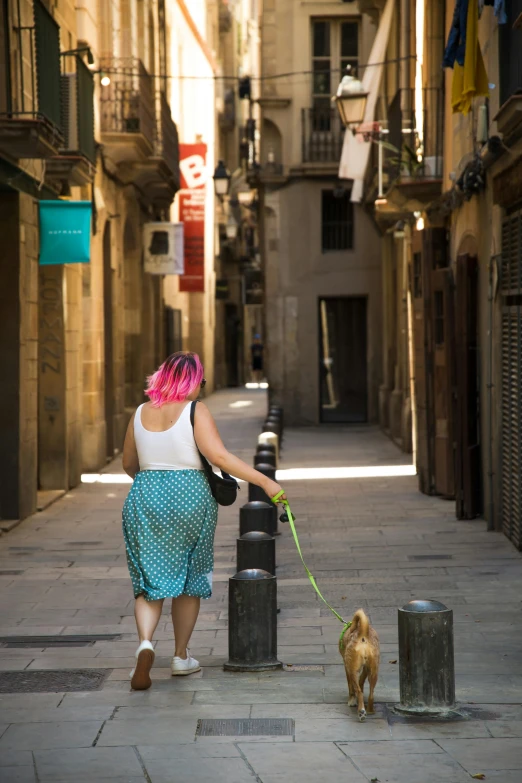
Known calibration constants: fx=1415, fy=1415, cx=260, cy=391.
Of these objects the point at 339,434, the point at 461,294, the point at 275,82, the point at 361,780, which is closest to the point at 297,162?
the point at 275,82

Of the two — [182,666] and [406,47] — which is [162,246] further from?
[182,666]

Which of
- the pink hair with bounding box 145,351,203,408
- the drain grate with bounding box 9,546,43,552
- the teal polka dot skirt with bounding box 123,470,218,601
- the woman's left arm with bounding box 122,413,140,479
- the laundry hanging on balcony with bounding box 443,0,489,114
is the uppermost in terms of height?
the laundry hanging on balcony with bounding box 443,0,489,114

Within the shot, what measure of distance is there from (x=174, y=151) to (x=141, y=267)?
7.80 ft

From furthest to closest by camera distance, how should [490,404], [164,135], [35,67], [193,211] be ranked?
[193,211], [164,135], [35,67], [490,404]

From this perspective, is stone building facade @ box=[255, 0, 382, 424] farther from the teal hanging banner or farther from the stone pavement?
the stone pavement

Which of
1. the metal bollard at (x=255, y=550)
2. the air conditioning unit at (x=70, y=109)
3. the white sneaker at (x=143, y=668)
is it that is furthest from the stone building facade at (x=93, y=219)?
the white sneaker at (x=143, y=668)

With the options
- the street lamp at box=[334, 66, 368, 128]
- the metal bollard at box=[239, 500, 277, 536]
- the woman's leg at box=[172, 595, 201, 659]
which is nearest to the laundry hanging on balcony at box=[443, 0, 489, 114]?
the metal bollard at box=[239, 500, 277, 536]

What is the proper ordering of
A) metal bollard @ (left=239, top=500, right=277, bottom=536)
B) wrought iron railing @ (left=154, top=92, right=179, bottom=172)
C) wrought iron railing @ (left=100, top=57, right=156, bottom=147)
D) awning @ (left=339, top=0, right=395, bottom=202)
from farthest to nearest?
1. wrought iron railing @ (left=154, top=92, right=179, bottom=172)
2. awning @ (left=339, top=0, right=395, bottom=202)
3. wrought iron railing @ (left=100, top=57, right=156, bottom=147)
4. metal bollard @ (left=239, top=500, right=277, bottom=536)

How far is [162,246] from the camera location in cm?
2830

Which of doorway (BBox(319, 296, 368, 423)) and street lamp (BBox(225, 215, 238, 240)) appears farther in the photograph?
street lamp (BBox(225, 215, 238, 240))

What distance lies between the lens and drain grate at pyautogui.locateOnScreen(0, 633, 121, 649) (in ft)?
28.1

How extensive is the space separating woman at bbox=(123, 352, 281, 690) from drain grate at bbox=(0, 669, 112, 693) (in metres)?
0.34

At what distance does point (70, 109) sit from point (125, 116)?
191 inches

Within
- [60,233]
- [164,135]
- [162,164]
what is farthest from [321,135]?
[60,233]
